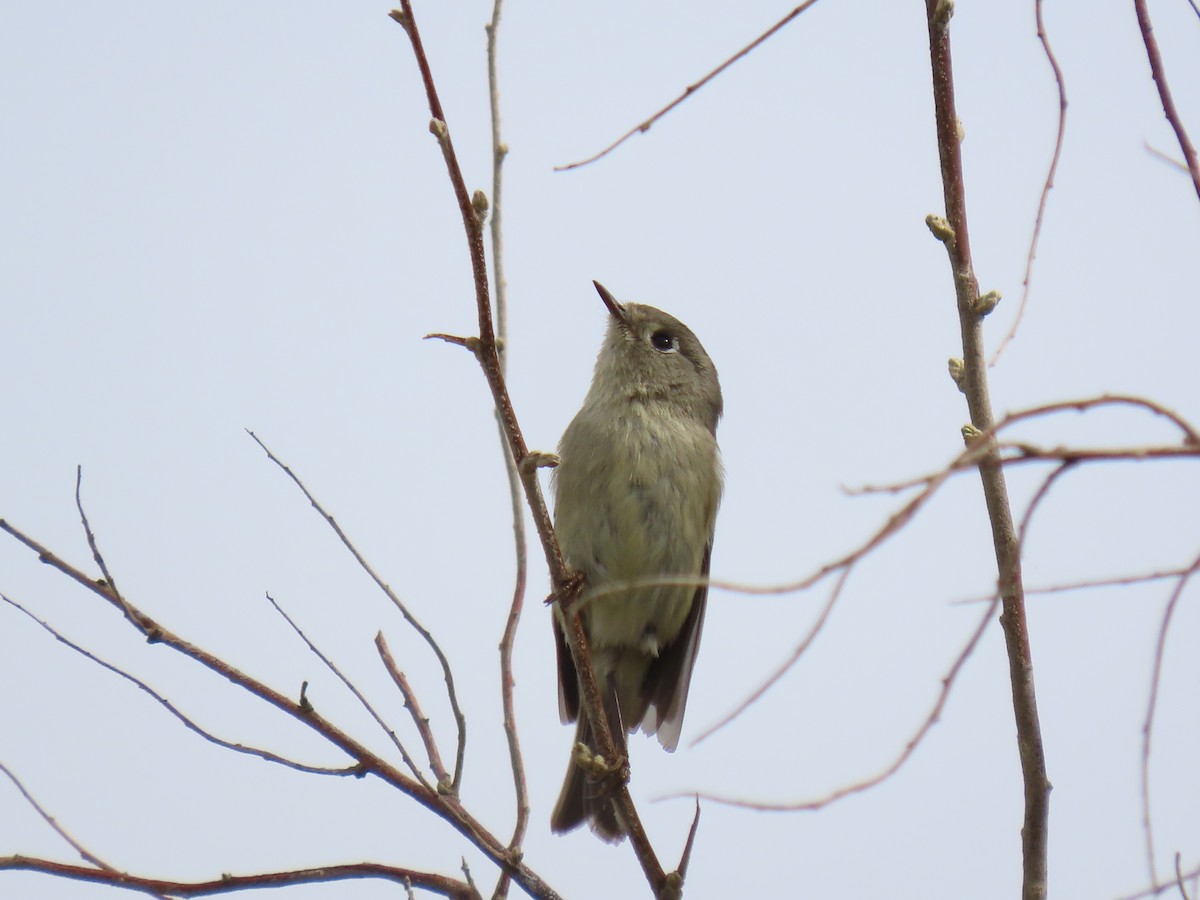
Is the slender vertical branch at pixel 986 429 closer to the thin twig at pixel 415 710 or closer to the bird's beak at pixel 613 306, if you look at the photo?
the thin twig at pixel 415 710

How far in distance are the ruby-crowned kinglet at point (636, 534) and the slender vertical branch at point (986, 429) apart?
2.61 meters

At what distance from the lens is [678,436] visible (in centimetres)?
555

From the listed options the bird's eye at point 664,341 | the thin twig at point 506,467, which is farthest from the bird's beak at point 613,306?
the thin twig at point 506,467

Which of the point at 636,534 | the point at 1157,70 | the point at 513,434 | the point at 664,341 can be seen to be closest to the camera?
the point at 1157,70

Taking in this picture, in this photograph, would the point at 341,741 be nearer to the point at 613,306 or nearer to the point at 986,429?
the point at 986,429

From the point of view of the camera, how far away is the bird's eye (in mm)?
6094

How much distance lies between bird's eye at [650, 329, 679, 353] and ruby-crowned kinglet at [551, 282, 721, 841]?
129 mm

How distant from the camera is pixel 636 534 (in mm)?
5211

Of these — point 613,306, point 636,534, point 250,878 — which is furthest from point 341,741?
point 613,306

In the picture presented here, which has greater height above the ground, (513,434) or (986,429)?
(513,434)

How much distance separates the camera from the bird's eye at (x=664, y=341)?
6094 millimetres

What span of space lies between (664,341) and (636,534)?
4.19 ft

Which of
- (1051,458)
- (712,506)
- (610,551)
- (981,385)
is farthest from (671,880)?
(712,506)

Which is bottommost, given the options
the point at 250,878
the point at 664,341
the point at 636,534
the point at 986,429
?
the point at 250,878
